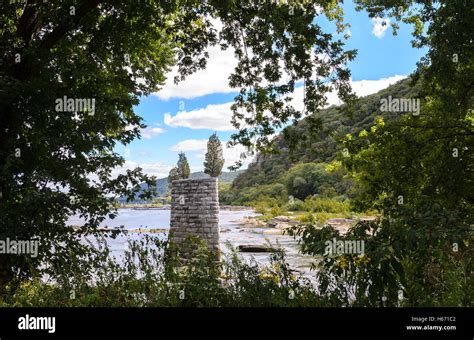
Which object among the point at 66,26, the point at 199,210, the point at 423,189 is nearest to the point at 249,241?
the point at 199,210

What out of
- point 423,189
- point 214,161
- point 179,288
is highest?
point 214,161

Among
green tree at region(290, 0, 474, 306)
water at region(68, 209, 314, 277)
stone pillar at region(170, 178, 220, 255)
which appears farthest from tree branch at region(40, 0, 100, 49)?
stone pillar at region(170, 178, 220, 255)

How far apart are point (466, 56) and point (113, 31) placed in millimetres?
7430

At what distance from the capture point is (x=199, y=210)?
19047mm

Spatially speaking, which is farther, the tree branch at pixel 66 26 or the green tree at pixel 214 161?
the green tree at pixel 214 161

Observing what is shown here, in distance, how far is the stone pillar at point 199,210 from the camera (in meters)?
19.0

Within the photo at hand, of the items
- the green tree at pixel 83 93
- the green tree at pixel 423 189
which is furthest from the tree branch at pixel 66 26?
the green tree at pixel 423 189

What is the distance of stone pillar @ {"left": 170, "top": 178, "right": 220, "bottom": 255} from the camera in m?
19.0

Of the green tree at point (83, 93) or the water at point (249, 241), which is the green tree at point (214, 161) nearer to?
the water at point (249, 241)

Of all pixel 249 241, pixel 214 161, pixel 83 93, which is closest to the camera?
pixel 83 93

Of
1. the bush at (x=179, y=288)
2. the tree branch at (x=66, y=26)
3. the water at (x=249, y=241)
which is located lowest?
Answer: the water at (x=249, y=241)

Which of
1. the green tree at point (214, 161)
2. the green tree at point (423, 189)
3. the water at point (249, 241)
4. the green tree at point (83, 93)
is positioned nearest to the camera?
the green tree at point (423, 189)

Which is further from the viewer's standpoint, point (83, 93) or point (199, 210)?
point (199, 210)

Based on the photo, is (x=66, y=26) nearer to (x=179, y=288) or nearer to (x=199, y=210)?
(x=179, y=288)
